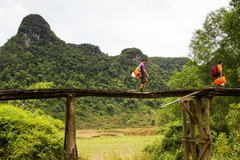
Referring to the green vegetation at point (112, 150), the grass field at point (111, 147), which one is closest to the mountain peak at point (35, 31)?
the grass field at point (111, 147)

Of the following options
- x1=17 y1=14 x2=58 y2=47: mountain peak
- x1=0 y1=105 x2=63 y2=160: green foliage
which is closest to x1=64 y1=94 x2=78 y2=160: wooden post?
x1=0 y1=105 x2=63 y2=160: green foliage

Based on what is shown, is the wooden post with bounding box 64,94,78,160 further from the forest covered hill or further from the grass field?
the forest covered hill

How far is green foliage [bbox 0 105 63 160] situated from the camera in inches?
365

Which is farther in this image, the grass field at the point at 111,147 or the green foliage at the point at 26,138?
the grass field at the point at 111,147

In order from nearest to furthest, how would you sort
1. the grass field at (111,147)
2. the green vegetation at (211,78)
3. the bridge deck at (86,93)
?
the bridge deck at (86,93) → the green vegetation at (211,78) → the grass field at (111,147)

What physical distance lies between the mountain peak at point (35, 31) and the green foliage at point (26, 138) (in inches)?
3403

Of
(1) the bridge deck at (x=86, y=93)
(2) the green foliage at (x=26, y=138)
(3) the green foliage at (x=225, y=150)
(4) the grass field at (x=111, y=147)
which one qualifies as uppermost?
(1) the bridge deck at (x=86, y=93)

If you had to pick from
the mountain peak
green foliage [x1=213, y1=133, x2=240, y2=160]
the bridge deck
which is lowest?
green foliage [x1=213, y1=133, x2=240, y2=160]

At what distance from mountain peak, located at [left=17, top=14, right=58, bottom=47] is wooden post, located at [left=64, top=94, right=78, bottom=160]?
8939cm

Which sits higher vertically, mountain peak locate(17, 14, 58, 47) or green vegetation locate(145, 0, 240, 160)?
mountain peak locate(17, 14, 58, 47)

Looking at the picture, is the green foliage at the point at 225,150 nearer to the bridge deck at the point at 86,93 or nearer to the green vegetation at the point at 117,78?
the green vegetation at the point at 117,78

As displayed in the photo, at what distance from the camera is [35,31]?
93875mm

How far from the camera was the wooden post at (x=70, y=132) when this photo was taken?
7.79 meters

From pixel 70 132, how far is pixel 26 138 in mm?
2948
